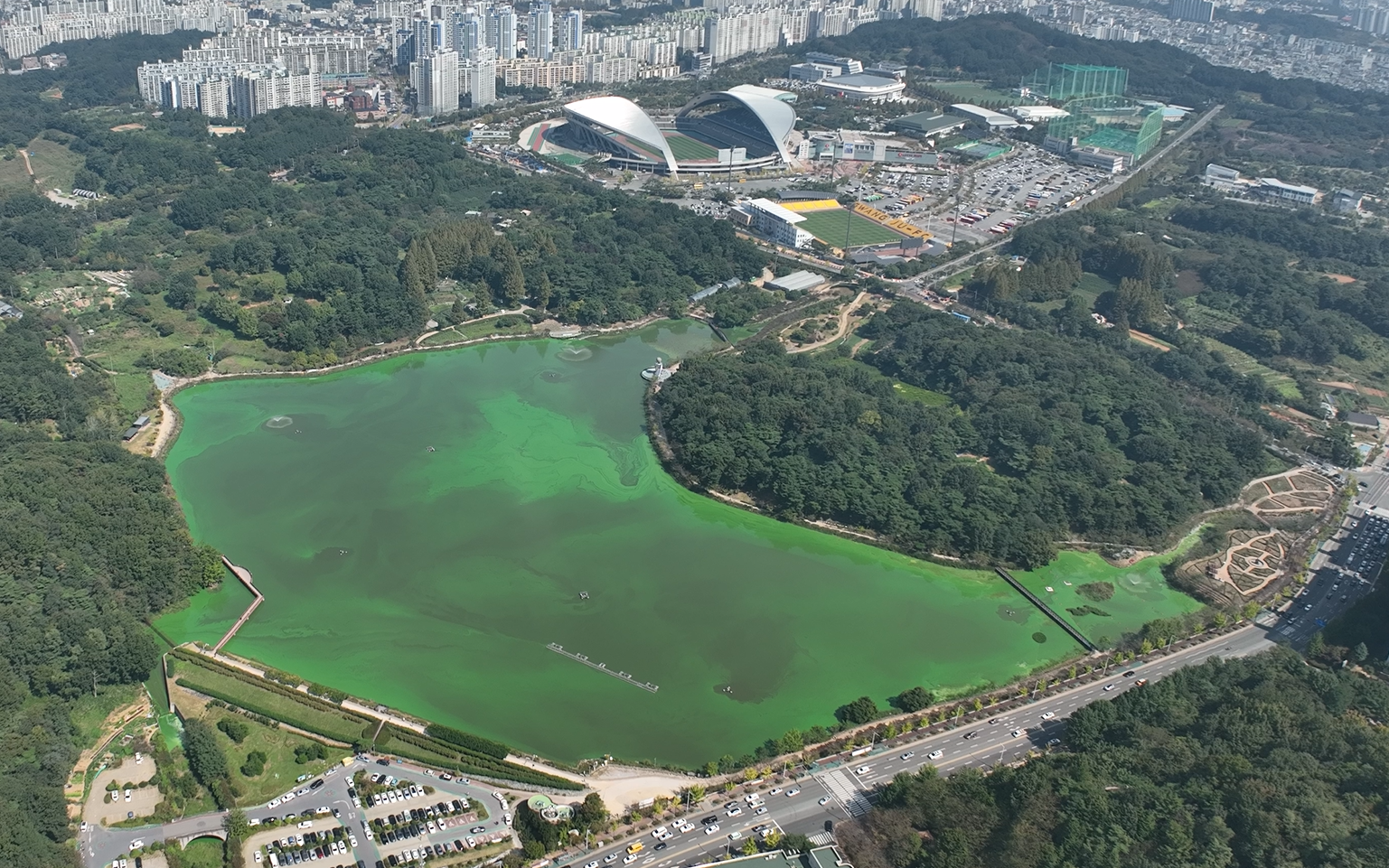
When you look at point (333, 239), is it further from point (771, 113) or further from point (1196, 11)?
point (1196, 11)

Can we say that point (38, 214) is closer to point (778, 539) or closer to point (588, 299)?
point (588, 299)

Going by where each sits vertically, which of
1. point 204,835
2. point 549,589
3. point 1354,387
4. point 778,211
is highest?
point 778,211

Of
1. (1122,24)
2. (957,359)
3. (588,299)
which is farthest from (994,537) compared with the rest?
(1122,24)

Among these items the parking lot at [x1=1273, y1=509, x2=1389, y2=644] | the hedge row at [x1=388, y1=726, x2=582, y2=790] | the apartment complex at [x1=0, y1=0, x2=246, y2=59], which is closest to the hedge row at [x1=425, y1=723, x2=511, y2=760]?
the hedge row at [x1=388, y1=726, x2=582, y2=790]

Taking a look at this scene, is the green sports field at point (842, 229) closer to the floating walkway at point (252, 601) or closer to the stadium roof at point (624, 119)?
the stadium roof at point (624, 119)

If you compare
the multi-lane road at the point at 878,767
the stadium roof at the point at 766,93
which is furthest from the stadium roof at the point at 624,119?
the multi-lane road at the point at 878,767

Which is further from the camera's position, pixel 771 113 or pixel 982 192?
pixel 771 113

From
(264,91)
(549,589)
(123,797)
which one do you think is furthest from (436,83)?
(123,797)
